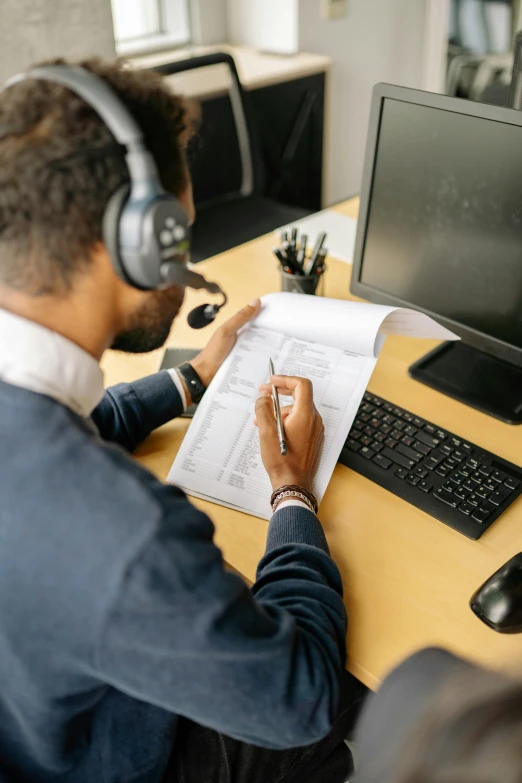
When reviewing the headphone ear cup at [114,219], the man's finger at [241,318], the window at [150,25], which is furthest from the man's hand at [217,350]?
the window at [150,25]

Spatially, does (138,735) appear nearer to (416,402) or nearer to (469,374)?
(416,402)

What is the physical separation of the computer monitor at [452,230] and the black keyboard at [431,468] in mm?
125

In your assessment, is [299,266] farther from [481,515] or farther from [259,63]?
[259,63]

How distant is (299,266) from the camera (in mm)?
1304

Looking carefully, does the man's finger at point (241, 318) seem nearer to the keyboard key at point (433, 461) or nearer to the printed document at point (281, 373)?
the printed document at point (281, 373)

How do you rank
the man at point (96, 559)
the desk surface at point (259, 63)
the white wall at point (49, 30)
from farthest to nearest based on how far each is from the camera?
the desk surface at point (259, 63)
the white wall at point (49, 30)
the man at point (96, 559)

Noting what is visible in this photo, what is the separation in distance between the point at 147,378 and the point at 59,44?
1.61 meters

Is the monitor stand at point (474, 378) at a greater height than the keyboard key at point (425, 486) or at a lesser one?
greater

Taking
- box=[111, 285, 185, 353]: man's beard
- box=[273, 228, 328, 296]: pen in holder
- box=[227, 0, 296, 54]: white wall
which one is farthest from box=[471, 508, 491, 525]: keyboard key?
box=[227, 0, 296, 54]: white wall

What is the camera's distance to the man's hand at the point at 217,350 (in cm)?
113

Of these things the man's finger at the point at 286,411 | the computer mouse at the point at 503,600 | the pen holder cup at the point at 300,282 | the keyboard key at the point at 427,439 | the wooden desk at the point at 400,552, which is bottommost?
the wooden desk at the point at 400,552

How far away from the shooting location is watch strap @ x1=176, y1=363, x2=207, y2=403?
1.11 m

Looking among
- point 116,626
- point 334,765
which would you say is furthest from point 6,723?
point 334,765

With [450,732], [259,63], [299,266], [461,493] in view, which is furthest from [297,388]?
[259,63]
